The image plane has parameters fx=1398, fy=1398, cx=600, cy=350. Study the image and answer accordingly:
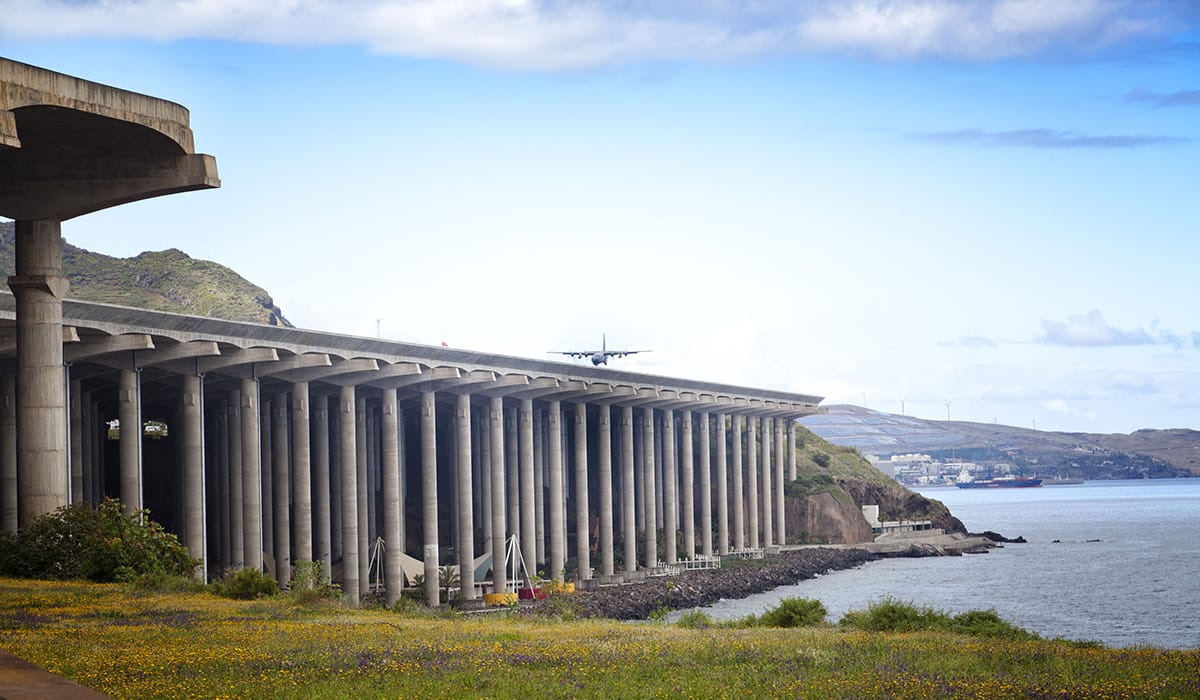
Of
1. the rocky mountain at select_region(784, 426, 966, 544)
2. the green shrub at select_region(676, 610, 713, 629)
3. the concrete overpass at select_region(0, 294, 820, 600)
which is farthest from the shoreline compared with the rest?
the green shrub at select_region(676, 610, 713, 629)

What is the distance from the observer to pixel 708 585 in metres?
91.4

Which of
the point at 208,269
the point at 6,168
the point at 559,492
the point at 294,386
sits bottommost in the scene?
the point at 559,492

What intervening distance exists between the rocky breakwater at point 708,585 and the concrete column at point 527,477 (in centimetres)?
429

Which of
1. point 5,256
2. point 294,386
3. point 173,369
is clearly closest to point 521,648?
point 173,369

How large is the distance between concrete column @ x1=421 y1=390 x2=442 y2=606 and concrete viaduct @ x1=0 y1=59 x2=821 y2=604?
13 centimetres

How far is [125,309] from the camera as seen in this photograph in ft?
169

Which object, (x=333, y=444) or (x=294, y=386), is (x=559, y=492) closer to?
(x=333, y=444)

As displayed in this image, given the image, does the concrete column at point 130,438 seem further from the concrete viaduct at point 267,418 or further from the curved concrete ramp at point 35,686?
the curved concrete ramp at point 35,686

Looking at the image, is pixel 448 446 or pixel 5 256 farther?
pixel 5 256

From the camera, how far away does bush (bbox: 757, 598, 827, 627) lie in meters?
34.4

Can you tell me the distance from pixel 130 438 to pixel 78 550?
2048 centimetres

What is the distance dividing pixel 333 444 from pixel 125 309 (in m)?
42.2

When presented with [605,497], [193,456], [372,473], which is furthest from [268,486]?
[605,497]

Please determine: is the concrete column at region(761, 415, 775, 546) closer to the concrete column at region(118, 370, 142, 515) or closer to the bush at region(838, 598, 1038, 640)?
the concrete column at region(118, 370, 142, 515)
